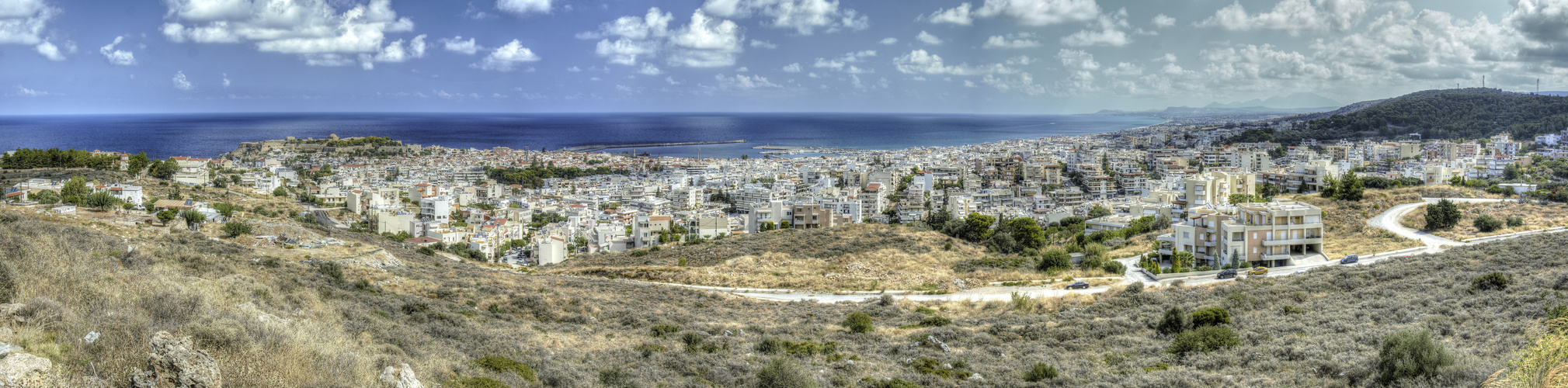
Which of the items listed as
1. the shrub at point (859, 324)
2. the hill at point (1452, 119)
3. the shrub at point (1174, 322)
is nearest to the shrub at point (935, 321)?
the shrub at point (859, 324)

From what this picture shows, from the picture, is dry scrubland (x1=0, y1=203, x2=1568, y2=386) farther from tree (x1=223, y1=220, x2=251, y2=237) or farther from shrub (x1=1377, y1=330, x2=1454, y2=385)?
tree (x1=223, y1=220, x2=251, y2=237)

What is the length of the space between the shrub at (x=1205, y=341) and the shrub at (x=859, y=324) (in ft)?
13.8

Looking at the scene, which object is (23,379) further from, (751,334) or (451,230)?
(451,230)

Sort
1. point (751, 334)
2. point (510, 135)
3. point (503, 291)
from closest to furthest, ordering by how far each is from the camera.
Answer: point (751, 334) < point (503, 291) < point (510, 135)

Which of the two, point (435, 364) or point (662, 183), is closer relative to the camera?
point (435, 364)

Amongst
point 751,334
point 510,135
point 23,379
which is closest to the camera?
point 23,379

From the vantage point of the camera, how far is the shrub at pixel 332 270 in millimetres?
12766

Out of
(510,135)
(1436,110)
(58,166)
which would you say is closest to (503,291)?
(58,166)

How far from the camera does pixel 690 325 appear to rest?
11953 millimetres

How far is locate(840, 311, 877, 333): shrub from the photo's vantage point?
12031 mm

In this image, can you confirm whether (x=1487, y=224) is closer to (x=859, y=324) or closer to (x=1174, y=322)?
(x=1174, y=322)

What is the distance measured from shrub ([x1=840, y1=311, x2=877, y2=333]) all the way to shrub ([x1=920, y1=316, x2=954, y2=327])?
891 mm

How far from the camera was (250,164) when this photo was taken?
68875 millimetres

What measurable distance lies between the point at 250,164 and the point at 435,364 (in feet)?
248
